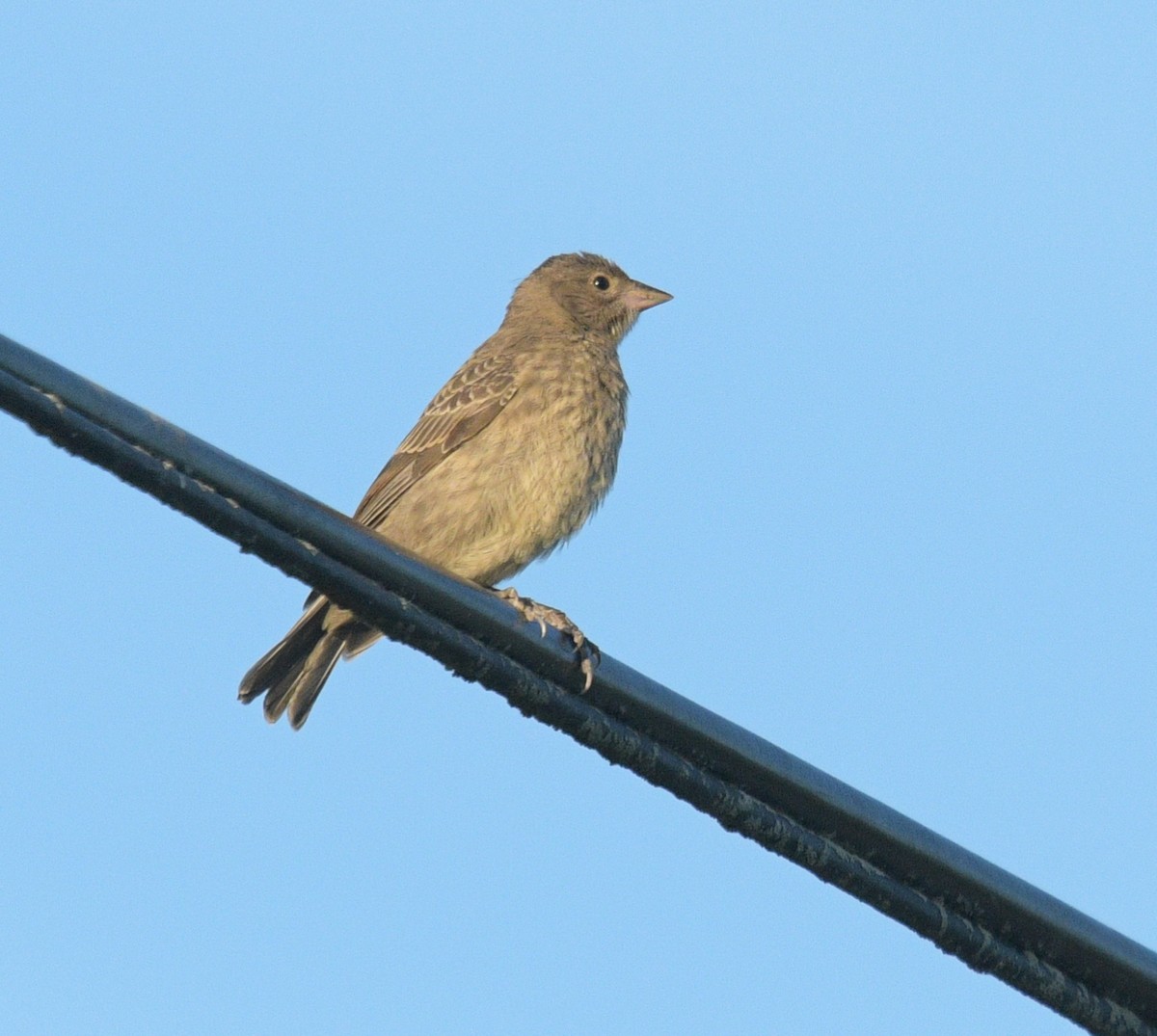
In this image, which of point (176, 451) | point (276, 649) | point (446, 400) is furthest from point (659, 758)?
point (446, 400)

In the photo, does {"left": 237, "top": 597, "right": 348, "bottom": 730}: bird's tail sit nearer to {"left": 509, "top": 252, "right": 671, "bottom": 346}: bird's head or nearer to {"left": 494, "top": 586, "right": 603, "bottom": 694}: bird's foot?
{"left": 494, "top": 586, "right": 603, "bottom": 694}: bird's foot

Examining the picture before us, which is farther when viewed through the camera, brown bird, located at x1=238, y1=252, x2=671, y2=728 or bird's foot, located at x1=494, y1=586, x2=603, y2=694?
brown bird, located at x1=238, y1=252, x2=671, y2=728

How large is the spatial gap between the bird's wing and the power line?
14.9 feet

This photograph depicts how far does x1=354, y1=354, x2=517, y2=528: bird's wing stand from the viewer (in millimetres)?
8695

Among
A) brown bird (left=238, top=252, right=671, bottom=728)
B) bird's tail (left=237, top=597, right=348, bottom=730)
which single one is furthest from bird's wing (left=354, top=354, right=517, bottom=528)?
bird's tail (left=237, top=597, right=348, bottom=730)

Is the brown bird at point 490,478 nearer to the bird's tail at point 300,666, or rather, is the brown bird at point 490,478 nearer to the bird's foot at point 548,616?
the bird's tail at point 300,666

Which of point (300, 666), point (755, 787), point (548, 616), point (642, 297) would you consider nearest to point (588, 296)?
point (642, 297)

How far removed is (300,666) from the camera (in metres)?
8.26

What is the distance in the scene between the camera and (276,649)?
26.7 ft

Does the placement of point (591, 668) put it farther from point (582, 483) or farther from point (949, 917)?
point (582, 483)

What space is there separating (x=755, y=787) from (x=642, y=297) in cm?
649

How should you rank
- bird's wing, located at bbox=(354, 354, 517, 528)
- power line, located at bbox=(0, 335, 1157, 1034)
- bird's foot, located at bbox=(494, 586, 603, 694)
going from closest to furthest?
power line, located at bbox=(0, 335, 1157, 1034), bird's foot, located at bbox=(494, 586, 603, 694), bird's wing, located at bbox=(354, 354, 517, 528)

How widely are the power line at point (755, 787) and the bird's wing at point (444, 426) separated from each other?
456cm

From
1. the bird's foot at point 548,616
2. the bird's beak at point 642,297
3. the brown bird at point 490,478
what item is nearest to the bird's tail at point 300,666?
the brown bird at point 490,478
